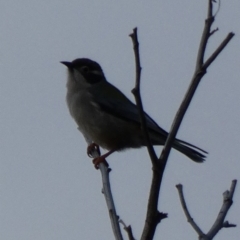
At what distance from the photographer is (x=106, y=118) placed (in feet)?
28.4

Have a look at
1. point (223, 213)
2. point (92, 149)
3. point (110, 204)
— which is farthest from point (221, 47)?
point (92, 149)

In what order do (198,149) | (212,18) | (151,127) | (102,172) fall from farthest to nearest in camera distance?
(151,127) → (198,149) → (102,172) → (212,18)

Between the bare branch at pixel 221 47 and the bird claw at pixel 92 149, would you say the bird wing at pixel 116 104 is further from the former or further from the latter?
the bare branch at pixel 221 47

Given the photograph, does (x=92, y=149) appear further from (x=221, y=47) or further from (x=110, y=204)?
(x=221, y=47)

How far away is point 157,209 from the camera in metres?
3.64

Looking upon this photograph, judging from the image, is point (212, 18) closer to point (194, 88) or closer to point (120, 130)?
point (194, 88)

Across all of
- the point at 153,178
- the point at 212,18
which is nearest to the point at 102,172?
the point at 153,178

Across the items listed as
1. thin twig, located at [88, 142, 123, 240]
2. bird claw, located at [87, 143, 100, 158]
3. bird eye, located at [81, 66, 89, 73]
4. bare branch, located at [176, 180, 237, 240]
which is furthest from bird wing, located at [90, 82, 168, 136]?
bare branch, located at [176, 180, 237, 240]

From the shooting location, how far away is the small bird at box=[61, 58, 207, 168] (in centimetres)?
823

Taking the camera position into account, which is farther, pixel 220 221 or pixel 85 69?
pixel 85 69

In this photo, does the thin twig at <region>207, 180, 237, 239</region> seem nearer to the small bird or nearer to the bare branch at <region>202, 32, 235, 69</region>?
the bare branch at <region>202, 32, 235, 69</region>

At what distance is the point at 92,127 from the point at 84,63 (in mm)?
1358

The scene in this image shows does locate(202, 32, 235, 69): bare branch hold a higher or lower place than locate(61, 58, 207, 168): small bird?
lower

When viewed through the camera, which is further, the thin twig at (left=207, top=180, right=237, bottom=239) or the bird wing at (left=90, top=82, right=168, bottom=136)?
the bird wing at (left=90, top=82, right=168, bottom=136)
